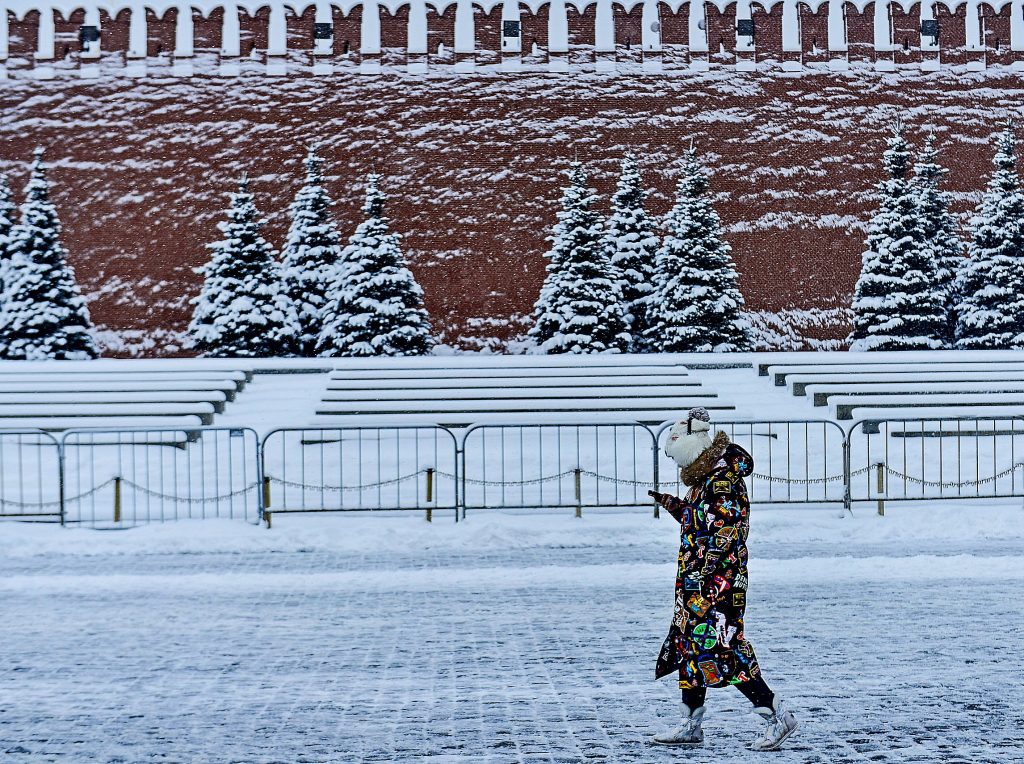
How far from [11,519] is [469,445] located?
4.61 metres

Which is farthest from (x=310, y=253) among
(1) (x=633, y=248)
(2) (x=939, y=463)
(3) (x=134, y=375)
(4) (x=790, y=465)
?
(2) (x=939, y=463)

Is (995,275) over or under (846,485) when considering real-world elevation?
over

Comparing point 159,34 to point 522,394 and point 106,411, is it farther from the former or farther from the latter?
point 522,394

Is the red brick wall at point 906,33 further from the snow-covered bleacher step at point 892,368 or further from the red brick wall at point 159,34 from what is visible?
the red brick wall at point 159,34

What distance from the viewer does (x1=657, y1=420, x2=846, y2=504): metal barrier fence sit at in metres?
10.7

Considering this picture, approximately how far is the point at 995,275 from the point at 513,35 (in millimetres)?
10503

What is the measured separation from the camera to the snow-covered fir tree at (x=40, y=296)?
20906 millimetres

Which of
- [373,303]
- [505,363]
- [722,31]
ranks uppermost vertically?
[722,31]

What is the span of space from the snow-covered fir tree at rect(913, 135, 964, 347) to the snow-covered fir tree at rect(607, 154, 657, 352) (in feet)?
16.7

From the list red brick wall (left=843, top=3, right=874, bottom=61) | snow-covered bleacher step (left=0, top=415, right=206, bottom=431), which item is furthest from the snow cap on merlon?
red brick wall (left=843, top=3, right=874, bottom=61)

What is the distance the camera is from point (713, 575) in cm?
408

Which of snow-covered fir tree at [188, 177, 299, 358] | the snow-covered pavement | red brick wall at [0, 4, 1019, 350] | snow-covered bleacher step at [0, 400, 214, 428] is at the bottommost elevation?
the snow-covered pavement

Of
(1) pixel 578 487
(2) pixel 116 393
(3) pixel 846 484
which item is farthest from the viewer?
(2) pixel 116 393

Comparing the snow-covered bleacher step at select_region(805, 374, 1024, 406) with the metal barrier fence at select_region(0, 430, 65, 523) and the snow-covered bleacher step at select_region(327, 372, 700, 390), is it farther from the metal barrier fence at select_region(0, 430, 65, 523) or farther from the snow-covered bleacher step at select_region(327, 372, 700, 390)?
the metal barrier fence at select_region(0, 430, 65, 523)
